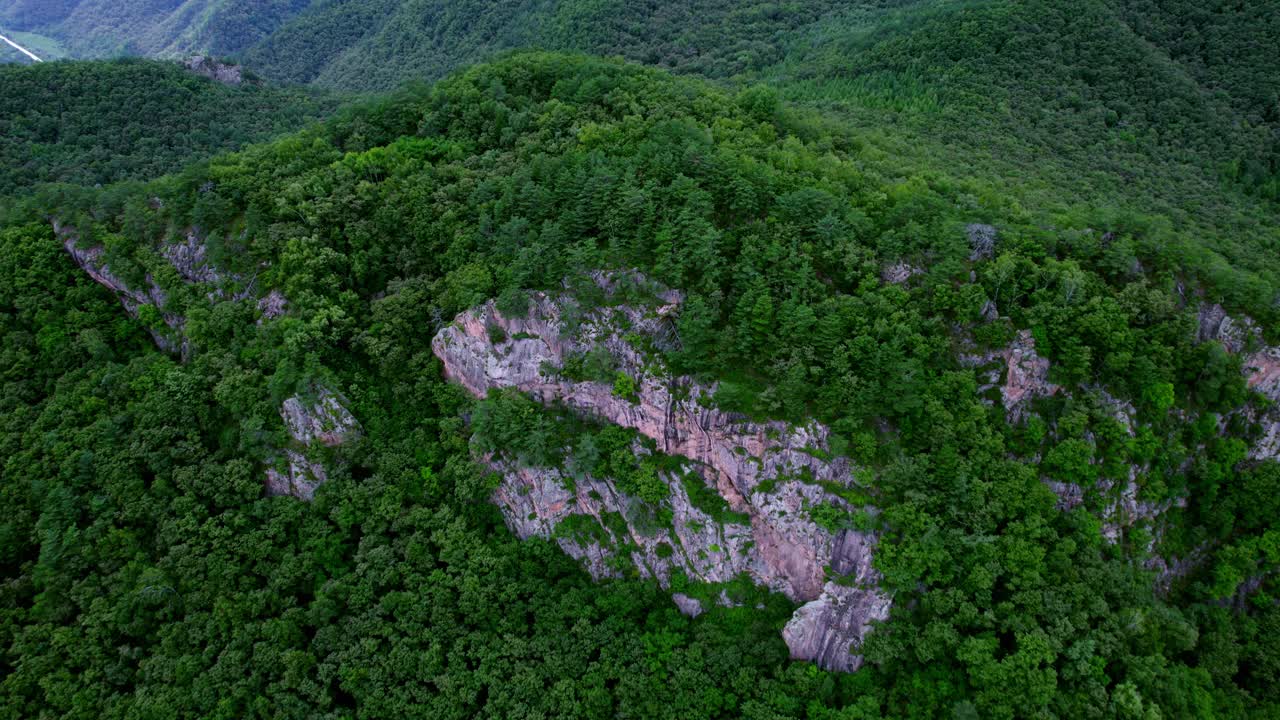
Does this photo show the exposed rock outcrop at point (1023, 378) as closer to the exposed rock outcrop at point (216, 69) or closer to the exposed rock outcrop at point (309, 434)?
the exposed rock outcrop at point (309, 434)

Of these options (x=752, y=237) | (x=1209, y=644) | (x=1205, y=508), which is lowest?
(x=1209, y=644)

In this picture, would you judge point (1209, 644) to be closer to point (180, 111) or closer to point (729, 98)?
point (729, 98)

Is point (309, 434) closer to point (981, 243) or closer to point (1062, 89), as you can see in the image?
point (981, 243)

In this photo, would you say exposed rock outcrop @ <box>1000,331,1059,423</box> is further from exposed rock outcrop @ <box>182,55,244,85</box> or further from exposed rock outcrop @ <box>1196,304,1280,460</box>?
exposed rock outcrop @ <box>182,55,244,85</box>

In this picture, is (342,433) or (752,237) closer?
(752,237)

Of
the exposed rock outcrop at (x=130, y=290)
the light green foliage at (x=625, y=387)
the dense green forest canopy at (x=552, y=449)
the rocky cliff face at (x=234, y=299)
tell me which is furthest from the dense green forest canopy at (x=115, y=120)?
the light green foliage at (x=625, y=387)

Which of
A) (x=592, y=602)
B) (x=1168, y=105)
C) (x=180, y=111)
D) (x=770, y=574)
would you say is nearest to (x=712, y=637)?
(x=770, y=574)

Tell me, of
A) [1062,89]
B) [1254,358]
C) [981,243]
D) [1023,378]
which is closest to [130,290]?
[981,243]
